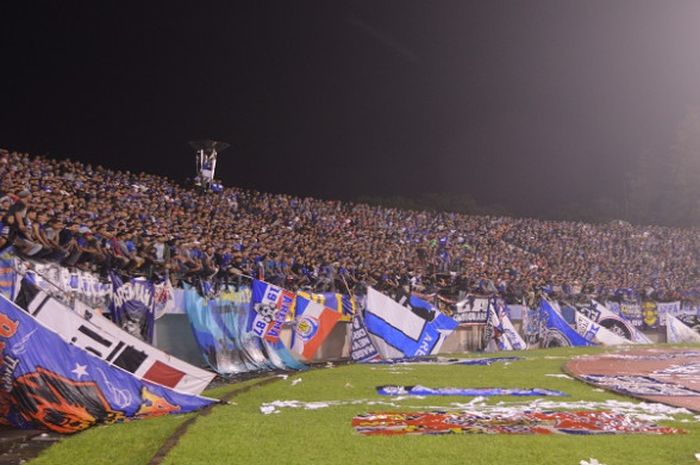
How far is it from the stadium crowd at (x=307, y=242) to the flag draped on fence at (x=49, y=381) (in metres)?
3.15

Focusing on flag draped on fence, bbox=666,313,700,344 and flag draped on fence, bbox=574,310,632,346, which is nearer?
flag draped on fence, bbox=574,310,632,346

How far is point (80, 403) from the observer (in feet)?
28.9

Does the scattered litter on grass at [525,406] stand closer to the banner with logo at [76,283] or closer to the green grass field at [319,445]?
the green grass field at [319,445]

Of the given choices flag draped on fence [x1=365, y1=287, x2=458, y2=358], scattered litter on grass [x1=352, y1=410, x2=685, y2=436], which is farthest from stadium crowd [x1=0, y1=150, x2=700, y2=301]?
scattered litter on grass [x1=352, y1=410, x2=685, y2=436]

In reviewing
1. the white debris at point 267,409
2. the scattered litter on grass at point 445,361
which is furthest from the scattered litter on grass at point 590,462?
the scattered litter on grass at point 445,361

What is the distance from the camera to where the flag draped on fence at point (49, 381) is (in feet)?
27.8

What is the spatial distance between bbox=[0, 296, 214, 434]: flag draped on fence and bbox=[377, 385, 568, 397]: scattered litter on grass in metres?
5.24

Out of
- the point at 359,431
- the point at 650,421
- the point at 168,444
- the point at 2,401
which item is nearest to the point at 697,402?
the point at 650,421

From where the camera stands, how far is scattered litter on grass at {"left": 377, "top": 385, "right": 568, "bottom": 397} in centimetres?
1245

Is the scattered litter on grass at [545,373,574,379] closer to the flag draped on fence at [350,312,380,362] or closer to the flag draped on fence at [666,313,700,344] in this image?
the flag draped on fence at [350,312,380,362]

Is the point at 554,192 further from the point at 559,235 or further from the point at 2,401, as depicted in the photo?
the point at 2,401

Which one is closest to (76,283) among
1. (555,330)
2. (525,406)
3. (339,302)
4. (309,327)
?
(309,327)

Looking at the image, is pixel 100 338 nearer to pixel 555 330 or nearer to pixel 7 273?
pixel 7 273

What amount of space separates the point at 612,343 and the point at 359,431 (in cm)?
2091
